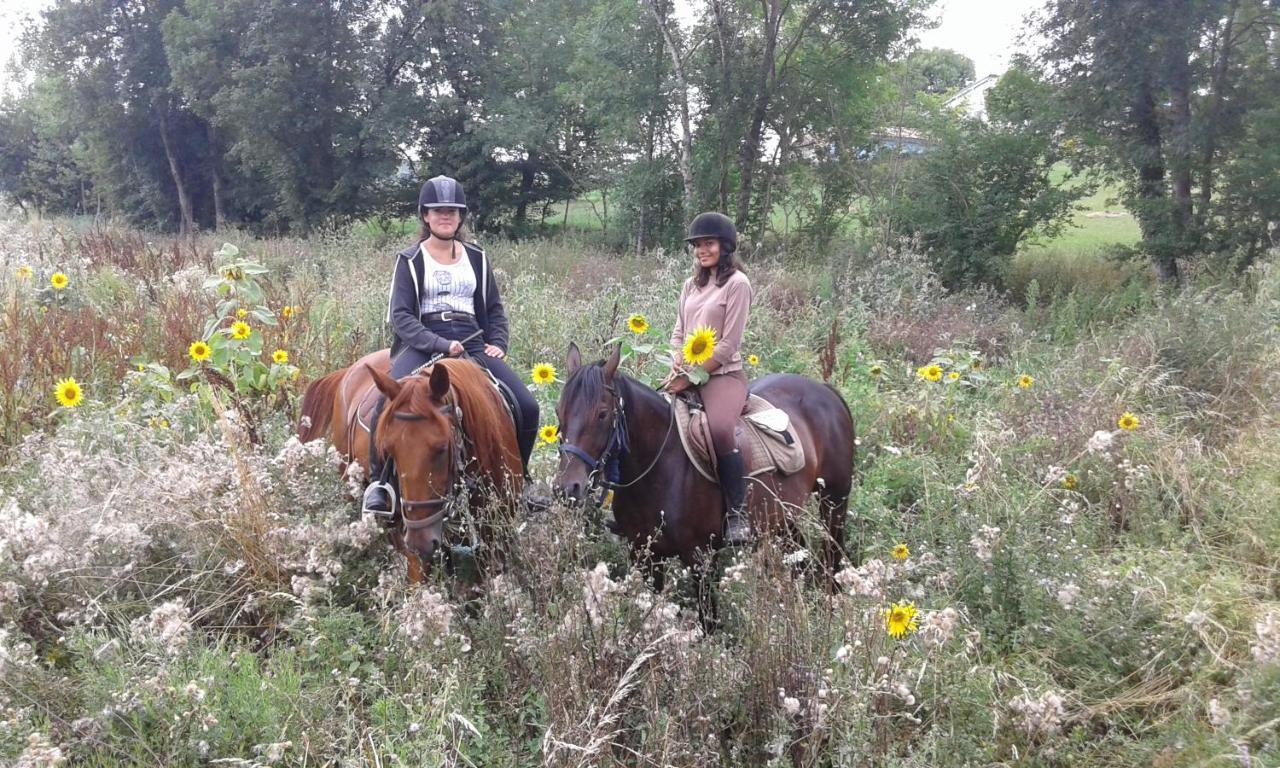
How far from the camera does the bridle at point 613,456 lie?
11.1 feet

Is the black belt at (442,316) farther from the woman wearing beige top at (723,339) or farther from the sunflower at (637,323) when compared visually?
the woman wearing beige top at (723,339)

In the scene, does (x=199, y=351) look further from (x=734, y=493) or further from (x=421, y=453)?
(x=734, y=493)

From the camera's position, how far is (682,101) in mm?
17297

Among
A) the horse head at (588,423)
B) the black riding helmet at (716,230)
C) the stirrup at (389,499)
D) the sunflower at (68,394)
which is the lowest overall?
the stirrup at (389,499)

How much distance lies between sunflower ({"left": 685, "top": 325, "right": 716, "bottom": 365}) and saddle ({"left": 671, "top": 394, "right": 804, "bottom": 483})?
0.29 metres

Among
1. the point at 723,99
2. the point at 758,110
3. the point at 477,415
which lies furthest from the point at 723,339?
the point at 758,110

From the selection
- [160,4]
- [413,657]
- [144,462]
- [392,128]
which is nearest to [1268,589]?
[413,657]

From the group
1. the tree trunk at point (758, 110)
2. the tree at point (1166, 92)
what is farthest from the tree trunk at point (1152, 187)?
the tree trunk at point (758, 110)

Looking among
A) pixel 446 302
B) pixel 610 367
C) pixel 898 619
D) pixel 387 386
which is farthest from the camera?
pixel 446 302

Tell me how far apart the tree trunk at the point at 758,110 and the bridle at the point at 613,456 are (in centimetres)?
1524

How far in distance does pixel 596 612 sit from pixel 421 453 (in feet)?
3.40

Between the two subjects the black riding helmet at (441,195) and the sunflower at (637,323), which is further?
the sunflower at (637,323)

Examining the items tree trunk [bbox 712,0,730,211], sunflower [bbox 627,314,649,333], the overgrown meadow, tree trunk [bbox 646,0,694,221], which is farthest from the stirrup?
tree trunk [bbox 712,0,730,211]

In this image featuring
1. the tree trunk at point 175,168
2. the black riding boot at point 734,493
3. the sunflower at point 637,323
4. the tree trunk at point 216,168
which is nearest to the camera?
the black riding boot at point 734,493
